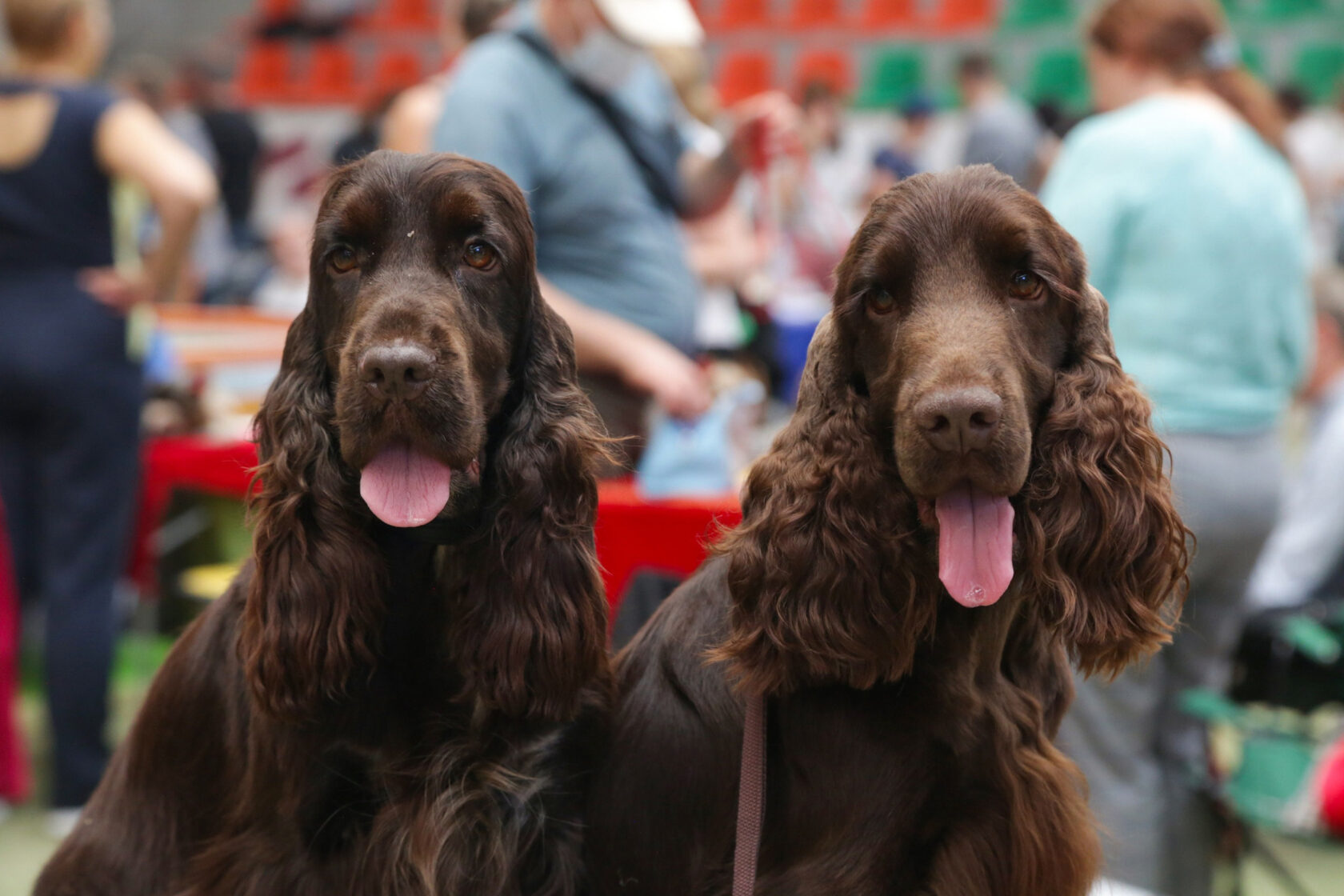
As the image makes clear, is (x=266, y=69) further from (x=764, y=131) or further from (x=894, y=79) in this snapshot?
(x=764, y=131)

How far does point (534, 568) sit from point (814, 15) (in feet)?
51.7

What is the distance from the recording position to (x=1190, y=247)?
3154 mm

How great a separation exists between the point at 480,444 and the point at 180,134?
10297 millimetres

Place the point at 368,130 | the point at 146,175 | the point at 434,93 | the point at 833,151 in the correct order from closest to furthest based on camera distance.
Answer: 1. the point at 146,175
2. the point at 434,93
3. the point at 368,130
4. the point at 833,151

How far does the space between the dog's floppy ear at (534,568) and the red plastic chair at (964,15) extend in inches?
589

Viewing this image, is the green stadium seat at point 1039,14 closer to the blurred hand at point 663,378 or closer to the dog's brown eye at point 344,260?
the blurred hand at point 663,378

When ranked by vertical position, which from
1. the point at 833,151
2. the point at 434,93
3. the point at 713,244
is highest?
the point at 833,151

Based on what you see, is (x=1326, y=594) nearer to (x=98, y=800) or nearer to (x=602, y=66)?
(x=602, y=66)

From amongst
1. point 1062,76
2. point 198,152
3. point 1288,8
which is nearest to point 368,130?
point 198,152

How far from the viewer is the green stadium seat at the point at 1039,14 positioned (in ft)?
48.8

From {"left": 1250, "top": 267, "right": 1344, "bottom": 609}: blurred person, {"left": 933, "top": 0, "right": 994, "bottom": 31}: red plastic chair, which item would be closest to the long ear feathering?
Result: {"left": 1250, "top": 267, "right": 1344, "bottom": 609}: blurred person

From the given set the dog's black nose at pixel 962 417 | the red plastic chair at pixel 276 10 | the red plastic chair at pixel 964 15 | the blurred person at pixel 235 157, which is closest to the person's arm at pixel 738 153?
the dog's black nose at pixel 962 417

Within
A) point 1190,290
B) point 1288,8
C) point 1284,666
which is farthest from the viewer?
point 1288,8

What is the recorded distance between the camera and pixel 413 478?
176cm
